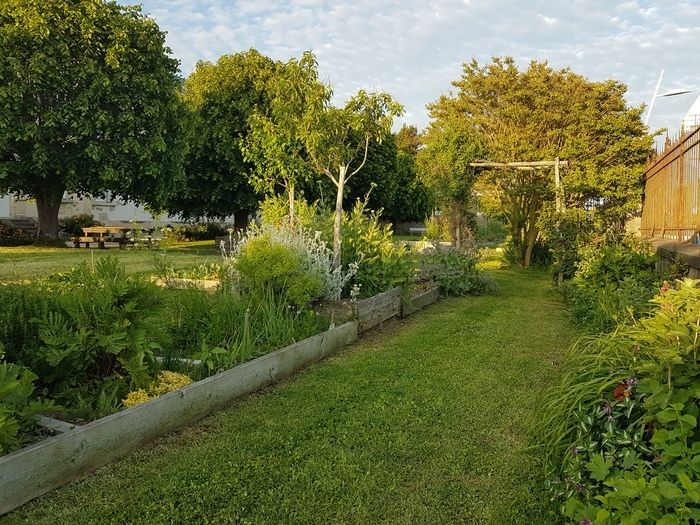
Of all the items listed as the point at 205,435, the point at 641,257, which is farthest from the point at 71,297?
the point at 641,257

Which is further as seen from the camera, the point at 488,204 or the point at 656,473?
the point at 488,204

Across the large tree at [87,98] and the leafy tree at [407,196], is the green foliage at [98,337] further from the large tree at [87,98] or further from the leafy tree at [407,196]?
the leafy tree at [407,196]

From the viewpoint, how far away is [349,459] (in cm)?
310

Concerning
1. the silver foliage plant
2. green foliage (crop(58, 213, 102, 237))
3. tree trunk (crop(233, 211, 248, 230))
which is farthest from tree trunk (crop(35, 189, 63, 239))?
the silver foliage plant

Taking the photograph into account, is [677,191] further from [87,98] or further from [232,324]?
[87,98]

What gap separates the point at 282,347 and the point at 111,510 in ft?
8.33

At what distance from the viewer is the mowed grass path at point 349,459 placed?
2555mm

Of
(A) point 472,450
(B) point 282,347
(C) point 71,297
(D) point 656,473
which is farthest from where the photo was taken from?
(B) point 282,347

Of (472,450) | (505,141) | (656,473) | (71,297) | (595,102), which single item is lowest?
(472,450)

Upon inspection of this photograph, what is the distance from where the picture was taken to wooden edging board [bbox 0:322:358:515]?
250cm

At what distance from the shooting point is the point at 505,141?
1700 centimetres

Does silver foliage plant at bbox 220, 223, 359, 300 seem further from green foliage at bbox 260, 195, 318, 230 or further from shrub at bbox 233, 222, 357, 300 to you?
green foliage at bbox 260, 195, 318, 230

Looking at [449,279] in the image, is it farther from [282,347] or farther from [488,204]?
[488,204]

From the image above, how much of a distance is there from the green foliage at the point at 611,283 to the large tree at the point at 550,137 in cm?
548
